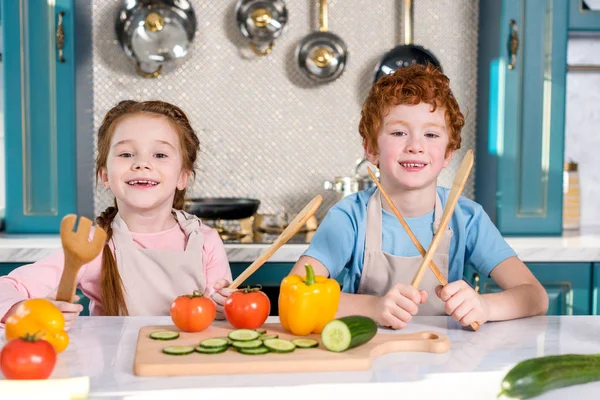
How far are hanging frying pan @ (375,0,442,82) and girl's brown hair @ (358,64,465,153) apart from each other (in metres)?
1.32

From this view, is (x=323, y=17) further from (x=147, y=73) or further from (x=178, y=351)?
(x=178, y=351)

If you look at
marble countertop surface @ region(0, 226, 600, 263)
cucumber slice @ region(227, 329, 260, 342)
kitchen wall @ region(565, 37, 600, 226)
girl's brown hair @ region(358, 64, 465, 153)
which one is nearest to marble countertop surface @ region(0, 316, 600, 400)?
cucumber slice @ region(227, 329, 260, 342)

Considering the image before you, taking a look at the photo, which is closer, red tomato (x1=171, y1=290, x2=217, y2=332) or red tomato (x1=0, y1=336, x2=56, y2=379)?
red tomato (x1=0, y1=336, x2=56, y2=379)

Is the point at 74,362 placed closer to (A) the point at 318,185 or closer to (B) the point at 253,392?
(B) the point at 253,392

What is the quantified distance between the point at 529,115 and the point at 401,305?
1.67m

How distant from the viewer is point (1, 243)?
2451 mm

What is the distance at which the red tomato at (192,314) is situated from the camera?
1.25 meters

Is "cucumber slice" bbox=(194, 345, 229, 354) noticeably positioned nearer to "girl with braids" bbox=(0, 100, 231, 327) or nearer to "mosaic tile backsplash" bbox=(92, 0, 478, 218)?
"girl with braids" bbox=(0, 100, 231, 327)

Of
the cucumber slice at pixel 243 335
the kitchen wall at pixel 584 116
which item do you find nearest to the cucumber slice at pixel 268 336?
the cucumber slice at pixel 243 335

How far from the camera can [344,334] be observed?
112 cm

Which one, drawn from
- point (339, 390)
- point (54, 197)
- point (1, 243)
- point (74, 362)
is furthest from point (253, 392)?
point (54, 197)

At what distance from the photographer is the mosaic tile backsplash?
3.01 meters

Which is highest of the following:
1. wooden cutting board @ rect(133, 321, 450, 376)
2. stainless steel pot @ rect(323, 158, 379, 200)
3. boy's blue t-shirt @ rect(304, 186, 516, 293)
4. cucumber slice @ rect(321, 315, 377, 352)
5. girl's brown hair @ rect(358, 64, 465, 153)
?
girl's brown hair @ rect(358, 64, 465, 153)

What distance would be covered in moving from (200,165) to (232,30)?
21.6 inches
